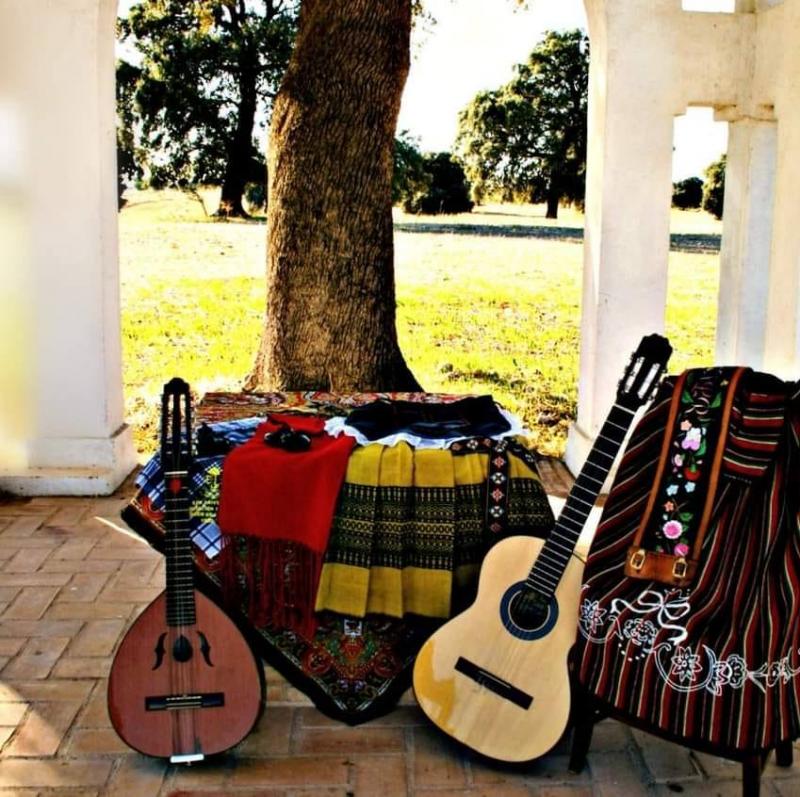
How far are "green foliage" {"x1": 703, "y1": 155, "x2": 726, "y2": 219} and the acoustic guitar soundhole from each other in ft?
50.0

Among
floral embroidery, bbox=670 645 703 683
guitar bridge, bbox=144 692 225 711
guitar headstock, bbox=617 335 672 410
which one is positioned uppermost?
guitar headstock, bbox=617 335 672 410

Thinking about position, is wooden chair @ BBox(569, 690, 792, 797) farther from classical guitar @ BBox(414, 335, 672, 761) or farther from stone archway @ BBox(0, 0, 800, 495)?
stone archway @ BBox(0, 0, 800, 495)

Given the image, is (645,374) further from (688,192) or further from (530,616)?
(688,192)

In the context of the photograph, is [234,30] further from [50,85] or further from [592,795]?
[592,795]

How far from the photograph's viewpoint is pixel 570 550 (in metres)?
3.27

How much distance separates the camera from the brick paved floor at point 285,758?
3186 millimetres

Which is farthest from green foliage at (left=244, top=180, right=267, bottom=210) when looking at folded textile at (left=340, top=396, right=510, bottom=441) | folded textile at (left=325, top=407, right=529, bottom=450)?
folded textile at (left=325, top=407, right=529, bottom=450)

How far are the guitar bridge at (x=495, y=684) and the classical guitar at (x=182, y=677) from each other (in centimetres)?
63

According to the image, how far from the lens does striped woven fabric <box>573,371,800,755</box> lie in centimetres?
291

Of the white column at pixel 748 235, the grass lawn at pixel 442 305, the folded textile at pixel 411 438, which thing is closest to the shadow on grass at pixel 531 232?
the grass lawn at pixel 442 305

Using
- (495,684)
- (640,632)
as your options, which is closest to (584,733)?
(495,684)

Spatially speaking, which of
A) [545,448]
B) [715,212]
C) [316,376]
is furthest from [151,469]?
[715,212]

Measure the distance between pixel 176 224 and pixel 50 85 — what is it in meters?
12.7

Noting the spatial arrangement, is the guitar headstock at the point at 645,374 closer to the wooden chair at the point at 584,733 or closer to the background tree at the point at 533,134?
the wooden chair at the point at 584,733
